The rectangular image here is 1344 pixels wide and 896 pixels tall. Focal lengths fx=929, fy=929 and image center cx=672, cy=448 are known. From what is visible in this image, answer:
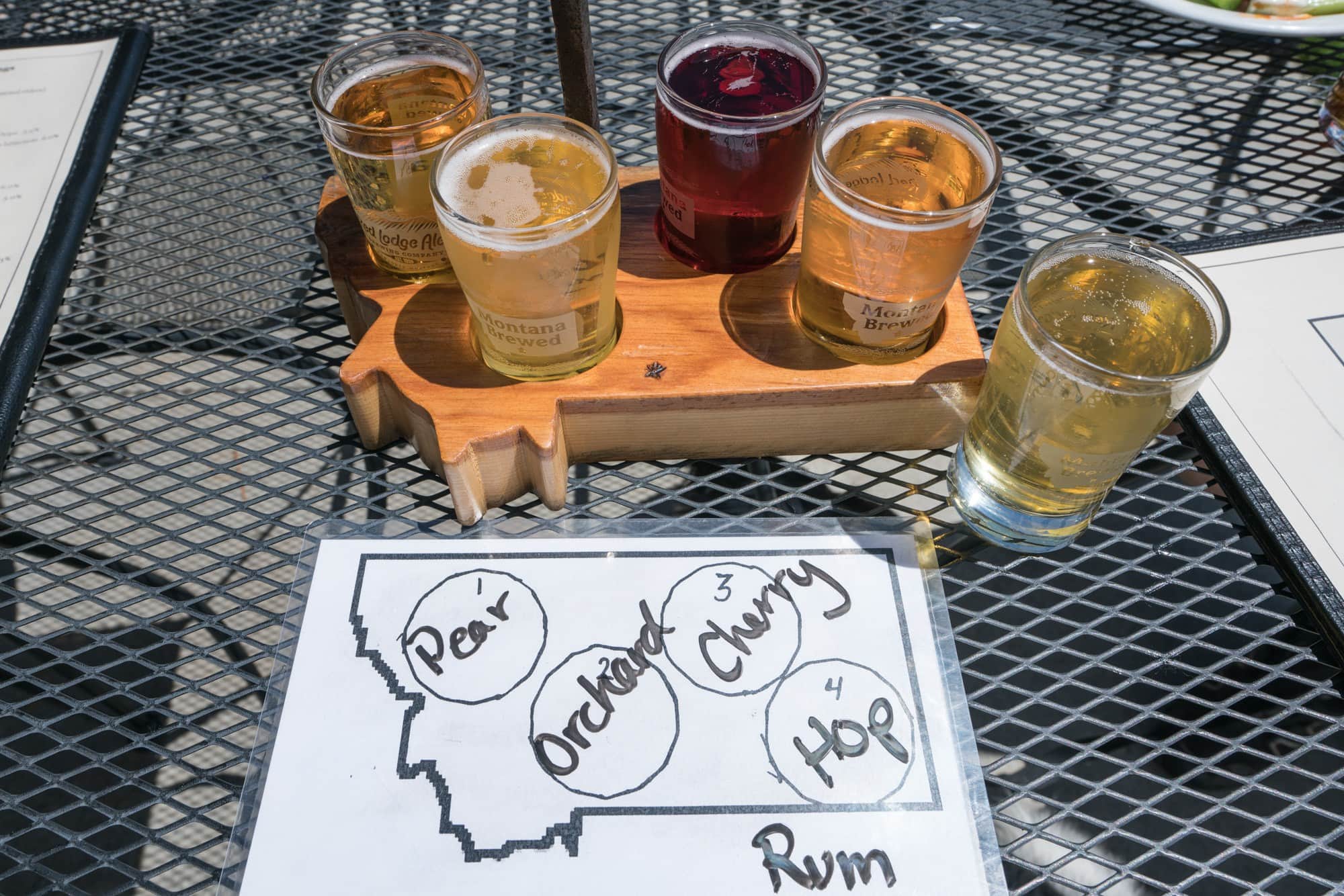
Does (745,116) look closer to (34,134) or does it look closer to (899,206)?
(899,206)

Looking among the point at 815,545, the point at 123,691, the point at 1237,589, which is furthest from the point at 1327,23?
the point at 123,691

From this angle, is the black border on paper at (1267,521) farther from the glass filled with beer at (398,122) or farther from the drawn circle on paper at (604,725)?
the glass filled with beer at (398,122)

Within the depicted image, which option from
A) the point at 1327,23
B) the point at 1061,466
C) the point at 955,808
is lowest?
the point at 955,808

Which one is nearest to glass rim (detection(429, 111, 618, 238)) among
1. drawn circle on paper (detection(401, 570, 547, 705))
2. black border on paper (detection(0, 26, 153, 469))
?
drawn circle on paper (detection(401, 570, 547, 705))

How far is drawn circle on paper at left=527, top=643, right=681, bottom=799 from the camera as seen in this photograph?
20.4 inches

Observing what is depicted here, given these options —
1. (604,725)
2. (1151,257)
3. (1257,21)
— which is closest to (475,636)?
(604,725)

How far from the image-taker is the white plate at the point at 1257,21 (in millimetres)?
749

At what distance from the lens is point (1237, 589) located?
62 cm

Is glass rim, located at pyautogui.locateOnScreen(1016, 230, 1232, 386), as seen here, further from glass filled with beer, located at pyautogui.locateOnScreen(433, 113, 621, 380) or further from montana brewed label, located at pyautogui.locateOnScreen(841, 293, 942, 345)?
glass filled with beer, located at pyautogui.locateOnScreen(433, 113, 621, 380)

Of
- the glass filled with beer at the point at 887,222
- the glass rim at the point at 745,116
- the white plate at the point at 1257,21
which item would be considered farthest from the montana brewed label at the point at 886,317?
the white plate at the point at 1257,21

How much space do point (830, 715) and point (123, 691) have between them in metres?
0.43

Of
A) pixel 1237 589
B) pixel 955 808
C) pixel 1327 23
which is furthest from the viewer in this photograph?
pixel 1327 23

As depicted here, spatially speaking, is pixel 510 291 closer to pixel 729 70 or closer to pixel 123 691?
pixel 729 70

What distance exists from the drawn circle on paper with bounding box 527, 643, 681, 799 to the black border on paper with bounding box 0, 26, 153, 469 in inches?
16.6
